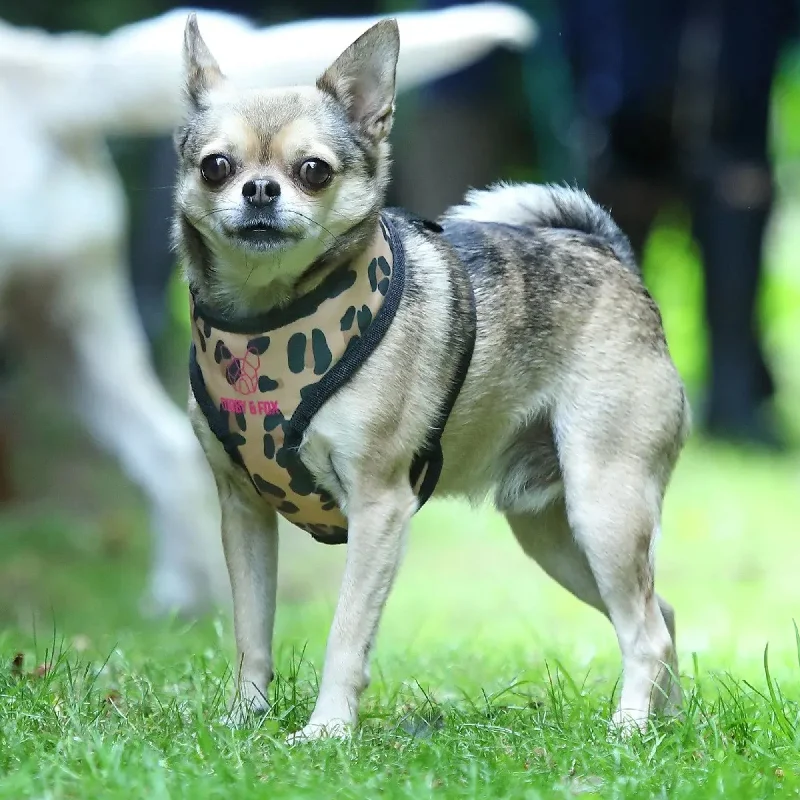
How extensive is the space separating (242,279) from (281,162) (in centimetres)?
34

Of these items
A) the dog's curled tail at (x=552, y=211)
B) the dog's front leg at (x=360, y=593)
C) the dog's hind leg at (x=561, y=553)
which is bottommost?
the dog's hind leg at (x=561, y=553)

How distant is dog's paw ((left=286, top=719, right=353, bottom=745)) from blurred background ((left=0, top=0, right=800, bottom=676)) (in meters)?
3.66

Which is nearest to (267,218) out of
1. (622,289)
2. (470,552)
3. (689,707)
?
(622,289)

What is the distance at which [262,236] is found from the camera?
3.59m

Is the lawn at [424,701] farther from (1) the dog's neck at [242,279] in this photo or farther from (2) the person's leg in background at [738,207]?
(2) the person's leg in background at [738,207]

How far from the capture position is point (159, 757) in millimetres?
3135

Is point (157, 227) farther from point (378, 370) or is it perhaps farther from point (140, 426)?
point (378, 370)

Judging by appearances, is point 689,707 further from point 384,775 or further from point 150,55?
point 150,55

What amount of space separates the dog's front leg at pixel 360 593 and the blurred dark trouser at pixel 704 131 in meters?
6.12

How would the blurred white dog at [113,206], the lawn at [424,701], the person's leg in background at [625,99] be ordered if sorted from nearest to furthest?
the lawn at [424,701], the blurred white dog at [113,206], the person's leg in background at [625,99]

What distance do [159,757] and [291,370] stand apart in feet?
3.38

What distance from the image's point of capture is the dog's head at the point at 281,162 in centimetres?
359

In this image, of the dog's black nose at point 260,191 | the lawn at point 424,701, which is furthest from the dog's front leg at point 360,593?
the dog's black nose at point 260,191

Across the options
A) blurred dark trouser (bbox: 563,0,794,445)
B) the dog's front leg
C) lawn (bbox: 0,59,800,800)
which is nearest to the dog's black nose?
the dog's front leg
